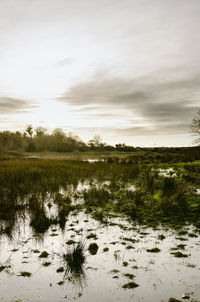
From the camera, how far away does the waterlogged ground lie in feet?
8.47

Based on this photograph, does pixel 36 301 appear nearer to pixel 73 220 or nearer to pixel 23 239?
pixel 23 239

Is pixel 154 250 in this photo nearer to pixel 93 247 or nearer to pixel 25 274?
pixel 93 247

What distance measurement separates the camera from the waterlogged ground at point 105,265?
2.58m

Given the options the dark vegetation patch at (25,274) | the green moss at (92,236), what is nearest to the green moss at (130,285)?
the dark vegetation patch at (25,274)

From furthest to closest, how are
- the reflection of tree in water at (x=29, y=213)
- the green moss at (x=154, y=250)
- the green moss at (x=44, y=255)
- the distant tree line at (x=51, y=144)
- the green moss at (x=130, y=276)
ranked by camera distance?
the distant tree line at (x=51, y=144)
the reflection of tree in water at (x=29, y=213)
the green moss at (x=154, y=250)
the green moss at (x=44, y=255)
the green moss at (x=130, y=276)

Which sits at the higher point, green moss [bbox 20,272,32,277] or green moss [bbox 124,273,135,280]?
green moss [bbox 124,273,135,280]

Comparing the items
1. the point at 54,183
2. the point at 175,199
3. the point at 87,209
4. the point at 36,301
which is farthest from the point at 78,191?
the point at 36,301

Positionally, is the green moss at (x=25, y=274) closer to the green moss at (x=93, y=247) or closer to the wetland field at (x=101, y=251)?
the wetland field at (x=101, y=251)

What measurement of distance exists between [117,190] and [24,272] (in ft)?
19.4

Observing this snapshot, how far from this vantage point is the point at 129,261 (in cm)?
328

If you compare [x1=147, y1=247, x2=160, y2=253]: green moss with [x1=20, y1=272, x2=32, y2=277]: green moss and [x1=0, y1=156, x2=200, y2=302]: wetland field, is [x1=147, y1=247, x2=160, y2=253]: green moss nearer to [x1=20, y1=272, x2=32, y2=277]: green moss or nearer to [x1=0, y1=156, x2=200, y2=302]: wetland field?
[x1=0, y1=156, x2=200, y2=302]: wetland field

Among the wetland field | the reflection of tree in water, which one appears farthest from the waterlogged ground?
the reflection of tree in water

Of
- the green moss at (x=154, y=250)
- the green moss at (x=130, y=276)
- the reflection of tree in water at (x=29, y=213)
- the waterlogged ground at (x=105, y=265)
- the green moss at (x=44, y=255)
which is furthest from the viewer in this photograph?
the reflection of tree in water at (x=29, y=213)

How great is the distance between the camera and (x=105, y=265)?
321cm
